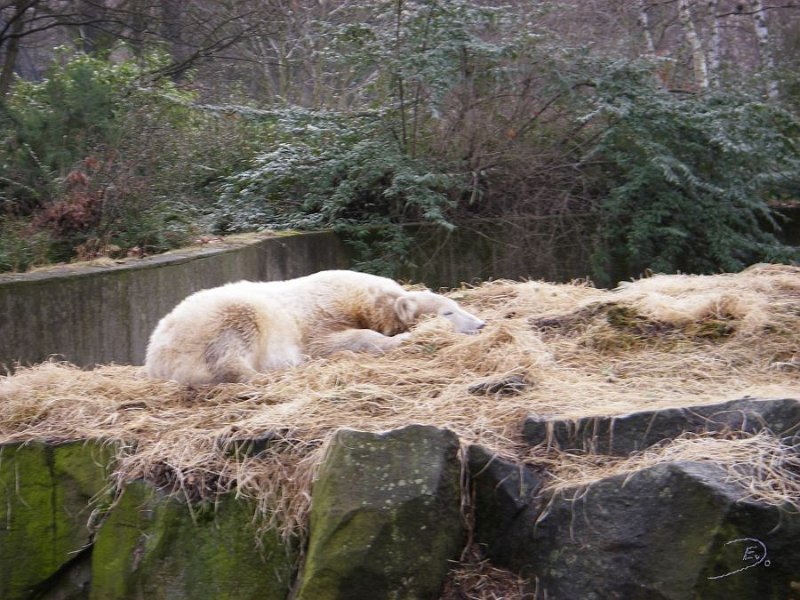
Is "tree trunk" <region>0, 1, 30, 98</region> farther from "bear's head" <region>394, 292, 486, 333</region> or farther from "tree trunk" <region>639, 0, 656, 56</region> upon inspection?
"tree trunk" <region>639, 0, 656, 56</region>

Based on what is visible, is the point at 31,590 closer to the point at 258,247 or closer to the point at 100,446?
the point at 100,446

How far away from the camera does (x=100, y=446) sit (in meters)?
4.32

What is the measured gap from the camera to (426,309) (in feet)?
19.4

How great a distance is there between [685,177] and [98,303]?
5721mm

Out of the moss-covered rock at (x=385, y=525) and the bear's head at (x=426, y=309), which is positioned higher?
the bear's head at (x=426, y=309)

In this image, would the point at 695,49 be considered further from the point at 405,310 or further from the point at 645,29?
the point at 405,310

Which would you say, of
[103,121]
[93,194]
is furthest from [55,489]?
[103,121]

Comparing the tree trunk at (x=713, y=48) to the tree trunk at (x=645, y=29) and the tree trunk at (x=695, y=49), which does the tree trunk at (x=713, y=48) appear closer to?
the tree trunk at (x=695, y=49)

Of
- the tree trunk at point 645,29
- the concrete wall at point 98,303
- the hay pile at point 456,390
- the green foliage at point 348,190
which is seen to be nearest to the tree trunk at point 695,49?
the tree trunk at point 645,29

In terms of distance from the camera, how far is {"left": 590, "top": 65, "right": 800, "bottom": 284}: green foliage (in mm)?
8844

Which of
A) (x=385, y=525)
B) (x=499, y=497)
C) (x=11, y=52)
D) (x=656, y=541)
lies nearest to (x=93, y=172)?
(x=11, y=52)

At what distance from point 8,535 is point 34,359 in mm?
1713

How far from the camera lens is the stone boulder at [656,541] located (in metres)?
3.22

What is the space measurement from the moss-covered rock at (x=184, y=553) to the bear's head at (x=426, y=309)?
2.13 meters
